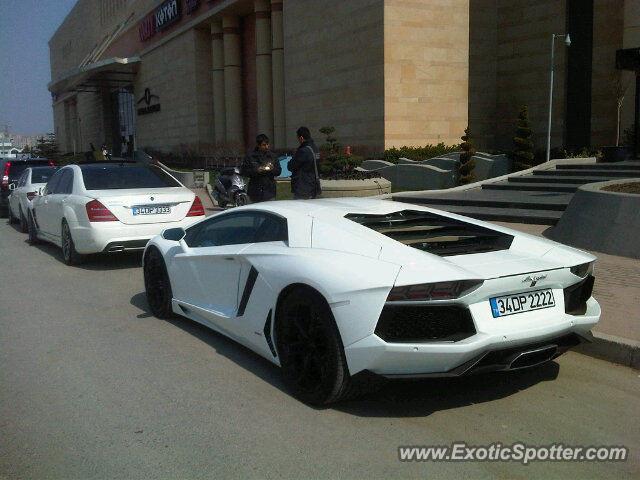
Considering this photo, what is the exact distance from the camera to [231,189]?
16.5 meters

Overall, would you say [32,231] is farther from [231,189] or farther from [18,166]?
[18,166]

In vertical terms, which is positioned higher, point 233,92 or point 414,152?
point 233,92

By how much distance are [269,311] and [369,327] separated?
1.05 metres

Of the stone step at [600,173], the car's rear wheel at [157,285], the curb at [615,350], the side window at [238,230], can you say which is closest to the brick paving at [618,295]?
the curb at [615,350]

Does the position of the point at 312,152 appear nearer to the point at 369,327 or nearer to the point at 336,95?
the point at 369,327

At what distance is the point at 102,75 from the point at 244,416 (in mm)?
57769

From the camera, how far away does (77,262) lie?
9930mm

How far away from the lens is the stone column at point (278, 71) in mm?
32969

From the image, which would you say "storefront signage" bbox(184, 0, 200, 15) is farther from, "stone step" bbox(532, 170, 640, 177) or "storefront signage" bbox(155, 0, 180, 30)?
"stone step" bbox(532, 170, 640, 177)

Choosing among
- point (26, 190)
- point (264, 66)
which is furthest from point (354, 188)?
point (264, 66)

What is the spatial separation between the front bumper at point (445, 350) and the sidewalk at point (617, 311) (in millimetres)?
1403

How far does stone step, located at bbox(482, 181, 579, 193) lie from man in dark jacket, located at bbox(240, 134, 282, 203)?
25.0 ft

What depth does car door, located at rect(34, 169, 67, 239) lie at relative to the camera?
10711 millimetres

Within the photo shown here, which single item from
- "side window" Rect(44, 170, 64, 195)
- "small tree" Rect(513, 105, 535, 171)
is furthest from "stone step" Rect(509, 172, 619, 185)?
"side window" Rect(44, 170, 64, 195)
